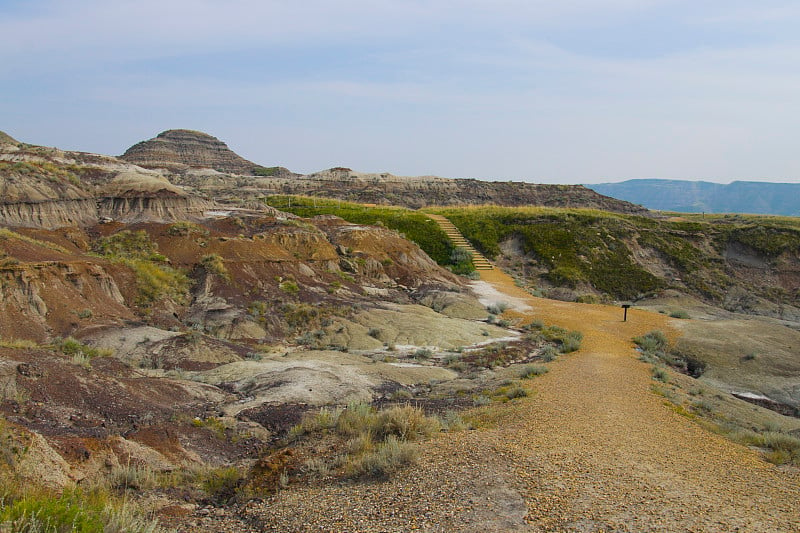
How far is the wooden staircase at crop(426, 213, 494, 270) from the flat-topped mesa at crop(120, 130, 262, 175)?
43.5 metres

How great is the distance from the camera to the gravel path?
5285 millimetres

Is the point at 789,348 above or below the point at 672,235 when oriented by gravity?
below

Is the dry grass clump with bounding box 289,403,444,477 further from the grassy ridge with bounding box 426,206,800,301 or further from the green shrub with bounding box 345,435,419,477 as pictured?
the grassy ridge with bounding box 426,206,800,301

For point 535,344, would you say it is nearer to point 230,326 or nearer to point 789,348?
point 789,348

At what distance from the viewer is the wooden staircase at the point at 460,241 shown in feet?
116

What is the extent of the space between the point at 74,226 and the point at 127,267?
5.72 m

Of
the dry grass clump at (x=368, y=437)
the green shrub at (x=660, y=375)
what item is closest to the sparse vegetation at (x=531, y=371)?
the green shrub at (x=660, y=375)

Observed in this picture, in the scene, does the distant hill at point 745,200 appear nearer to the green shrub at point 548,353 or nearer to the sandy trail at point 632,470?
the green shrub at point 548,353

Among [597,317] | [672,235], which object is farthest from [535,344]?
[672,235]

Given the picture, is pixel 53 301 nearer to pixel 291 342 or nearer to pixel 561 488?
pixel 291 342

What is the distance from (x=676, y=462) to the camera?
7.08 m

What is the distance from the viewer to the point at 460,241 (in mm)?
38594

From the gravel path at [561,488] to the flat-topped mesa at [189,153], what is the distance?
2799 inches

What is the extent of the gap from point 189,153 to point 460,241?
2297 inches
